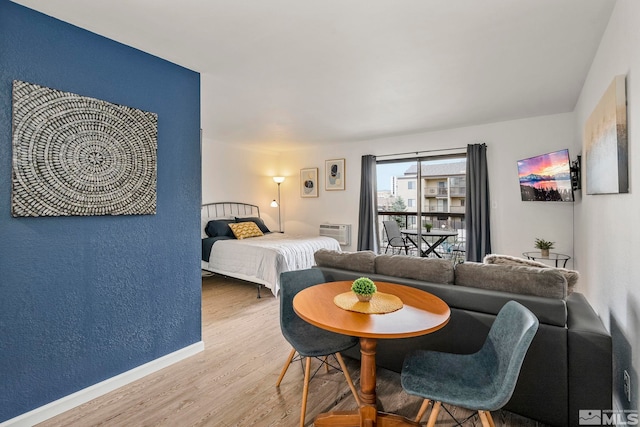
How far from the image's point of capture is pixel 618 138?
1.78 meters

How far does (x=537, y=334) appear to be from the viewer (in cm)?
178

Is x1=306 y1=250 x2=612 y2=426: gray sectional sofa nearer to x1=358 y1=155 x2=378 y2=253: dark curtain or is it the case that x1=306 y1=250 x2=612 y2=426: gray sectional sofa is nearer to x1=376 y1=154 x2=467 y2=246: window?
x1=376 y1=154 x2=467 y2=246: window

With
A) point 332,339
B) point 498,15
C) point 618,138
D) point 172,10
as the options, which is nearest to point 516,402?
point 332,339

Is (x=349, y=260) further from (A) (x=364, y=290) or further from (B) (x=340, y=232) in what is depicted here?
(B) (x=340, y=232)

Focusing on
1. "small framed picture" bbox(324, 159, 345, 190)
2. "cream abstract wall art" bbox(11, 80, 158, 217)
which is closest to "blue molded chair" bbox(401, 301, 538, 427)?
"cream abstract wall art" bbox(11, 80, 158, 217)

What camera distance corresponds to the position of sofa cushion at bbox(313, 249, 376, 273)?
2553 mm

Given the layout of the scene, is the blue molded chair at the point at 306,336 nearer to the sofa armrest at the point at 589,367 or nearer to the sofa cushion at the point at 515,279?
the sofa cushion at the point at 515,279

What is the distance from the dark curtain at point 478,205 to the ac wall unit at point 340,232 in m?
2.29

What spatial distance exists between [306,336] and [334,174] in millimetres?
4901

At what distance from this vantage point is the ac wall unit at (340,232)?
6441 mm

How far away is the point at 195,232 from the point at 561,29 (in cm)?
328

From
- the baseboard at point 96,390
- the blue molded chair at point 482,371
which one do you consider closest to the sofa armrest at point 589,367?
the blue molded chair at point 482,371

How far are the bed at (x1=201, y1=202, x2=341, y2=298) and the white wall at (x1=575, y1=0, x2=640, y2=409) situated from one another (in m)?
3.26

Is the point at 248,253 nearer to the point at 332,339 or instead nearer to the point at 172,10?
the point at 332,339
